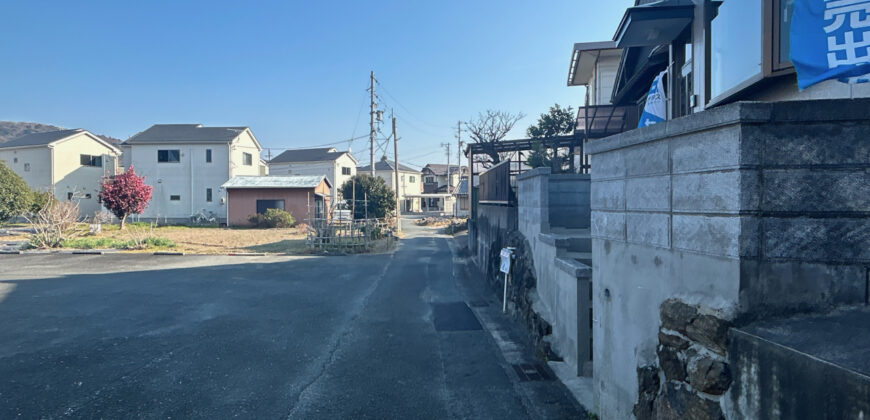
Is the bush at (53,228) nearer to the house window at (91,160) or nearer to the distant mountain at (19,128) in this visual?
the house window at (91,160)

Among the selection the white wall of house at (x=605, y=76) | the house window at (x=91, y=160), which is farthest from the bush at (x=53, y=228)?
the white wall of house at (x=605, y=76)

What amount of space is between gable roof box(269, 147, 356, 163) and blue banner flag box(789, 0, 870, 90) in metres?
42.8

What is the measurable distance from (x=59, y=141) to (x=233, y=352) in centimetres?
3788

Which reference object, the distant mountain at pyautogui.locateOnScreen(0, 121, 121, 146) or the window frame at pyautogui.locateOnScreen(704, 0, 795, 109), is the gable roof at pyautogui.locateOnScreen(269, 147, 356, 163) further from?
the distant mountain at pyautogui.locateOnScreen(0, 121, 121, 146)

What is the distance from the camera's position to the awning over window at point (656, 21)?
6363 mm

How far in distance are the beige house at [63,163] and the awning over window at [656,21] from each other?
1514 inches

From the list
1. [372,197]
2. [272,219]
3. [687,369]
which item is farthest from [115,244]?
[687,369]

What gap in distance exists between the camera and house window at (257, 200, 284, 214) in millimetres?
29461

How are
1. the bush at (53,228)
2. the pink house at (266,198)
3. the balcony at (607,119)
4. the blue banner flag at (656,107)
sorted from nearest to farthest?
the blue banner flag at (656,107), the balcony at (607,119), the bush at (53,228), the pink house at (266,198)

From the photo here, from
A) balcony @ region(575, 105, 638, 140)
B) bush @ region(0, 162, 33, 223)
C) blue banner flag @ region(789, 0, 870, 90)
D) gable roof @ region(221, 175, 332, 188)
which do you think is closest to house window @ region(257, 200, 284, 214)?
gable roof @ region(221, 175, 332, 188)

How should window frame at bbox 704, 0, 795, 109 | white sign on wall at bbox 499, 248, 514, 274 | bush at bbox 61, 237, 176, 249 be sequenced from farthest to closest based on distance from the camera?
bush at bbox 61, 237, 176, 249 < white sign on wall at bbox 499, 248, 514, 274 < window frame at bbox 704, 0, 795, 109

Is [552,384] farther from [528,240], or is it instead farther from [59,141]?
[59,141]

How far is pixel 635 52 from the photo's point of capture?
9.59 meters

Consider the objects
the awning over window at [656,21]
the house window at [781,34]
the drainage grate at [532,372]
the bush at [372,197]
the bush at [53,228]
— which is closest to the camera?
the house window at [781,34]
